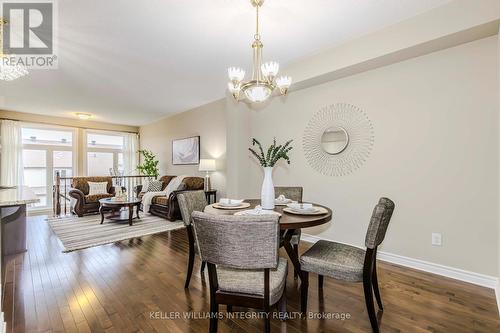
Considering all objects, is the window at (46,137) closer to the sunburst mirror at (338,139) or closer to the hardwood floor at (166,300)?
the hardwood floor at (166,300)

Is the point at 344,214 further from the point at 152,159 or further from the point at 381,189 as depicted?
the point at 152,159

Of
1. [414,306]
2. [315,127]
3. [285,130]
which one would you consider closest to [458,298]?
[414,306]

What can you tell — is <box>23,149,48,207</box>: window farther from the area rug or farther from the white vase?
the white vase

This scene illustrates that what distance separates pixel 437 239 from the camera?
2514mm

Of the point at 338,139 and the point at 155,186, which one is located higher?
the point at 338,139

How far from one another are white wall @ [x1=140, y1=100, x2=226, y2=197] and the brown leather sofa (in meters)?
1.55

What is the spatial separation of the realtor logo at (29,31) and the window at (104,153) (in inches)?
171

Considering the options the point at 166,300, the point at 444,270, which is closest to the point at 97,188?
the point at 166,300

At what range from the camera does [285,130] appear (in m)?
3.88

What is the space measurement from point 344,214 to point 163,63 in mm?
3339

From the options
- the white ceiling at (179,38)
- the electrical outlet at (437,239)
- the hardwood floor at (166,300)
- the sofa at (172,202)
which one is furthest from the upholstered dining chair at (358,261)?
the sofa at (172,202)

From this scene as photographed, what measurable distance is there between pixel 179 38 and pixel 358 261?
2.92 m

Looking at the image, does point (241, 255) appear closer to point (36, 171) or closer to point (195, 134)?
point (195, 134)

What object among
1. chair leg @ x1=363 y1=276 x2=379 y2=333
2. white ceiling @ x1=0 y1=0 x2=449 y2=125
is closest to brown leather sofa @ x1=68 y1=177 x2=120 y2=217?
white ceiling @ x1=0 y1=0 x2=449 y2=125
